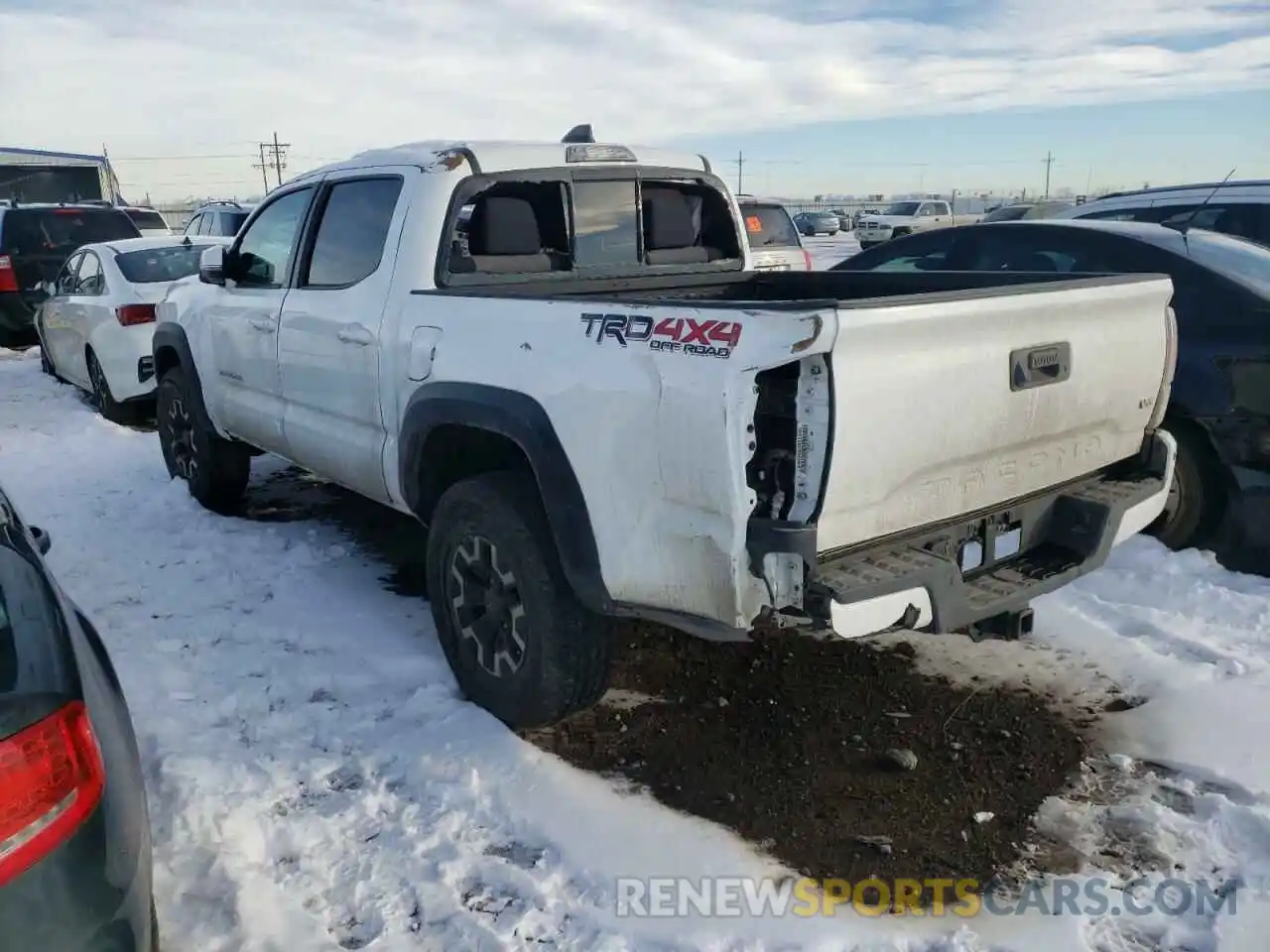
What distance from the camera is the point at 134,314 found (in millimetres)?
8797

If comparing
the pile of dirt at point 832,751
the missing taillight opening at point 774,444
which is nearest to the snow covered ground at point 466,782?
the pile of dirt at point 832,751

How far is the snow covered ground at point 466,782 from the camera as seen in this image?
2707 millimetres

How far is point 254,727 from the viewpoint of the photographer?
12.1 ft

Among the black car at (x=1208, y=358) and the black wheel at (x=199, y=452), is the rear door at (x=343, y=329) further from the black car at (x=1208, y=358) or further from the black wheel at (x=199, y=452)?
the black car at (x=1208, y=358)

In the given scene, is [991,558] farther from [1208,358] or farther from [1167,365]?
[1208,358]

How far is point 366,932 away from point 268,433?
3.18m

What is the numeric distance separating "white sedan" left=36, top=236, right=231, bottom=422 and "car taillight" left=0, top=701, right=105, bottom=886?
7.41 m

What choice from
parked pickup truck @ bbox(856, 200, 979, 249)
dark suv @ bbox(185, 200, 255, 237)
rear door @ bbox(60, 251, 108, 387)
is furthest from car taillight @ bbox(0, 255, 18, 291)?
parked pickup truck @ bbox(856, 200, 979, 249)

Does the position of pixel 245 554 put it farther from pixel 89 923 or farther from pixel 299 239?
pixel 89 923

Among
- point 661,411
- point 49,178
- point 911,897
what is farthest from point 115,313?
point 49,178

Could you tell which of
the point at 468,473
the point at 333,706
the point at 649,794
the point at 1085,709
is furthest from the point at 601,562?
the point at 1085,709

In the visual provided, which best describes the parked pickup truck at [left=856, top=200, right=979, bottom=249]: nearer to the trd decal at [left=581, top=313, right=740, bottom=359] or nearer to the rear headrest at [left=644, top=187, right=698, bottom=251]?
the rear headrest at [left=644, top=187, right=698, bottom=251]

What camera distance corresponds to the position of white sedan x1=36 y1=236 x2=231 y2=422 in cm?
878

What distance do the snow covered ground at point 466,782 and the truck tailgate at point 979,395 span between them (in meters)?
1.01
